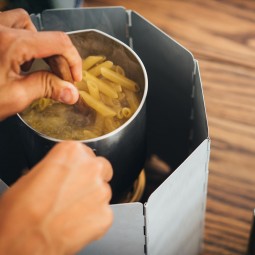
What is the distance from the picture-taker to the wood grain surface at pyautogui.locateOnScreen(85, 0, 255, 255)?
0.91m

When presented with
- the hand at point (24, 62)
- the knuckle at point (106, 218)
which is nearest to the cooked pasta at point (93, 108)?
the hand at point (24, 62)

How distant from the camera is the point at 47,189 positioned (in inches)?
21.3

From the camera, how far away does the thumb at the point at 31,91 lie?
0.65 meters

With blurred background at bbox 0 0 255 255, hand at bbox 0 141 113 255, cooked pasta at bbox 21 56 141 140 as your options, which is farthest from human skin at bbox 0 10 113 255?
blurred background at bbox 0 0 255 255

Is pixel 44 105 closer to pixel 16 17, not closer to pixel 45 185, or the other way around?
pixel 16 17

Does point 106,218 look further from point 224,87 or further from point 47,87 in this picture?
point 224,87

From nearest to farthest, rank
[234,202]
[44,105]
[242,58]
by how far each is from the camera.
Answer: [44,105], [234,202], [242,58]

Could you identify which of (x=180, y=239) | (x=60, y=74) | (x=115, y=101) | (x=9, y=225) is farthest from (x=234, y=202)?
(x=9, y=225)

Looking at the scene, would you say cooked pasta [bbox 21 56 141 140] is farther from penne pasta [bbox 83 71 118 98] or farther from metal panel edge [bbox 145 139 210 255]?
metal panel edge [bbox 145 139 210 255]

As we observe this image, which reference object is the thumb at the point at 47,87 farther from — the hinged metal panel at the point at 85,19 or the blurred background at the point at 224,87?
the blurred background at the point at 224,87

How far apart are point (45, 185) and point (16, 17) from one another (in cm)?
30

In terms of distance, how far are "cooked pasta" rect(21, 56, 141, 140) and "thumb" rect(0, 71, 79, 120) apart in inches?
3.1

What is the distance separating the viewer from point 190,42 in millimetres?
1095

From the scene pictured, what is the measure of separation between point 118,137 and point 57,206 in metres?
0.17
